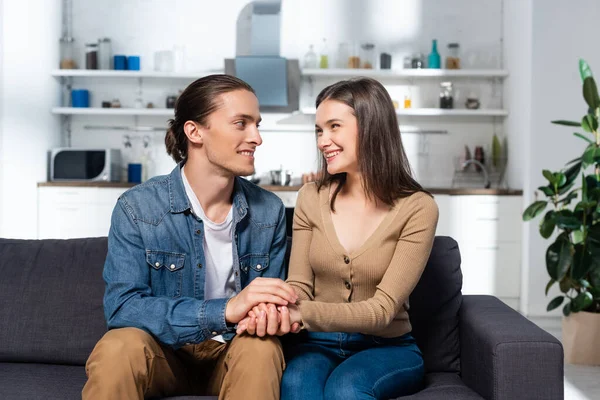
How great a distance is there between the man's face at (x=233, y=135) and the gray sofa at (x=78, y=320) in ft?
1.87

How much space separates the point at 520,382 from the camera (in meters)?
1.85

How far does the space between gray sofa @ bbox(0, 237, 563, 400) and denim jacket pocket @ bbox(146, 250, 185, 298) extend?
13.4 inches

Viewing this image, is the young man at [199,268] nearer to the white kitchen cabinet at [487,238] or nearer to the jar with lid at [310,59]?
the white kitchen cabinet at [487,238]

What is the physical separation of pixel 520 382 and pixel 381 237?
0.52m

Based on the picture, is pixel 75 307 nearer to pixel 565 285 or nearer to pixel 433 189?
pixel 565 285

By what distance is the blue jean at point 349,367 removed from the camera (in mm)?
1808

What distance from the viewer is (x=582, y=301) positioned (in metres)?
3.93

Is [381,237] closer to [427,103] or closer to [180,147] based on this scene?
[180,147]

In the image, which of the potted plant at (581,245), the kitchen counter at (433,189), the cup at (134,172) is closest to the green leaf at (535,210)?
the potted plant at (581,245)

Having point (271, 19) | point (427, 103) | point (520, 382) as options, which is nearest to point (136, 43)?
point (271, 19)

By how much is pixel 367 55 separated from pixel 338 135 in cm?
435

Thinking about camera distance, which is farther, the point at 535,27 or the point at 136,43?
the point at 136,43

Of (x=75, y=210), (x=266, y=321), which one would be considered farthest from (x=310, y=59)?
(x=266, y=321)

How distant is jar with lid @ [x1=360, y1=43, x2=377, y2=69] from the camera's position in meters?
6.24
